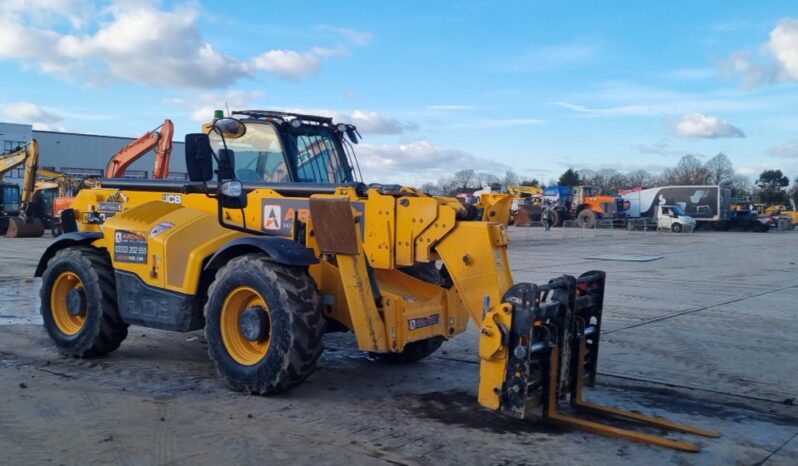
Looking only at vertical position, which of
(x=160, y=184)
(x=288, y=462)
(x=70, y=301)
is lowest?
(x=288, y=462)

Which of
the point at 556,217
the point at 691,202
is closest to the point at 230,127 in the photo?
the point at 556,217

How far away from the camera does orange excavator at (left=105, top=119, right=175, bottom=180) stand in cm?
994

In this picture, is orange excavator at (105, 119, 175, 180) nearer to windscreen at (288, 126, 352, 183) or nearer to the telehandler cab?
the telehandler cab

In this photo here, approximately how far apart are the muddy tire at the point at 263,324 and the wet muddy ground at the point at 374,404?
0.23 metres

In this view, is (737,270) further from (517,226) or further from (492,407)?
(517,226)

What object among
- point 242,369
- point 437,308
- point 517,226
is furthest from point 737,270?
point 517,226

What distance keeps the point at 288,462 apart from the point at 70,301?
4.13 meters

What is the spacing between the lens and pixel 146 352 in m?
8.23

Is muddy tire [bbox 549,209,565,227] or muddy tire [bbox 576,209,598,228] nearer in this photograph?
muddy tire [bbox 576,209,598,228]

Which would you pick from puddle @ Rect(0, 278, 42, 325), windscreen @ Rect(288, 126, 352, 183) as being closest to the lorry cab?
puddle @ Rect(0, 278, 42, 325)

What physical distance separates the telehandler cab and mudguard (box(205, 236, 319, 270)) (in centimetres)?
2

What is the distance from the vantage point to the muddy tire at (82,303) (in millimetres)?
7523

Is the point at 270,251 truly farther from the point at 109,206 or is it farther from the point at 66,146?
the point at 66,146

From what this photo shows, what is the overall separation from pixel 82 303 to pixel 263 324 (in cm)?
269
